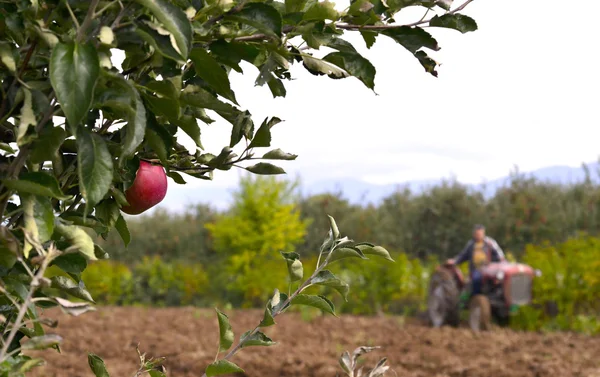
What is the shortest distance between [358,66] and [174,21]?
1.41 feet

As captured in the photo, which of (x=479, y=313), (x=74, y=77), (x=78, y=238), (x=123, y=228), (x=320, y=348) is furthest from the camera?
(x=479, y=313)

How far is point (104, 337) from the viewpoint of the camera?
317 inches

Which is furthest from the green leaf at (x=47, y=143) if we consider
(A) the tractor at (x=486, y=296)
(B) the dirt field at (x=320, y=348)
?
Answer: (A) the tractor at (x=486, y=296)

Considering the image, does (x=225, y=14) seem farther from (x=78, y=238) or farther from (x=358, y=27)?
(x=78, y=238)

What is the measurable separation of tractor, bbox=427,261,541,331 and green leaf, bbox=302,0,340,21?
8.14 meters

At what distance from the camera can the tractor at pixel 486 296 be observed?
29.4ft

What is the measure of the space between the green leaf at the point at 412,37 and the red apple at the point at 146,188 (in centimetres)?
55

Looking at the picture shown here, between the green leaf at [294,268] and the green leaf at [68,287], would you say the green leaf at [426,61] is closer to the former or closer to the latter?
the green leaf at [294,268]

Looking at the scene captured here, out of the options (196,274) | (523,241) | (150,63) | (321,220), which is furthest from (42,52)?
(321,220)

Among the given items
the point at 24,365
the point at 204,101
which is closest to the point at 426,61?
the point at 204,101

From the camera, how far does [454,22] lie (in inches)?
49.3

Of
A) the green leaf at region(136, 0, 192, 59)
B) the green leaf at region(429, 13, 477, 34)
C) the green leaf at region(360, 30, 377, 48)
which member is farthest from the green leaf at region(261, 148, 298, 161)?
the green leaf at region(136, 0, 192, 59)

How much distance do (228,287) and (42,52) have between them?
40.0ft

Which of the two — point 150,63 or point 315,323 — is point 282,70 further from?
point 315,323
